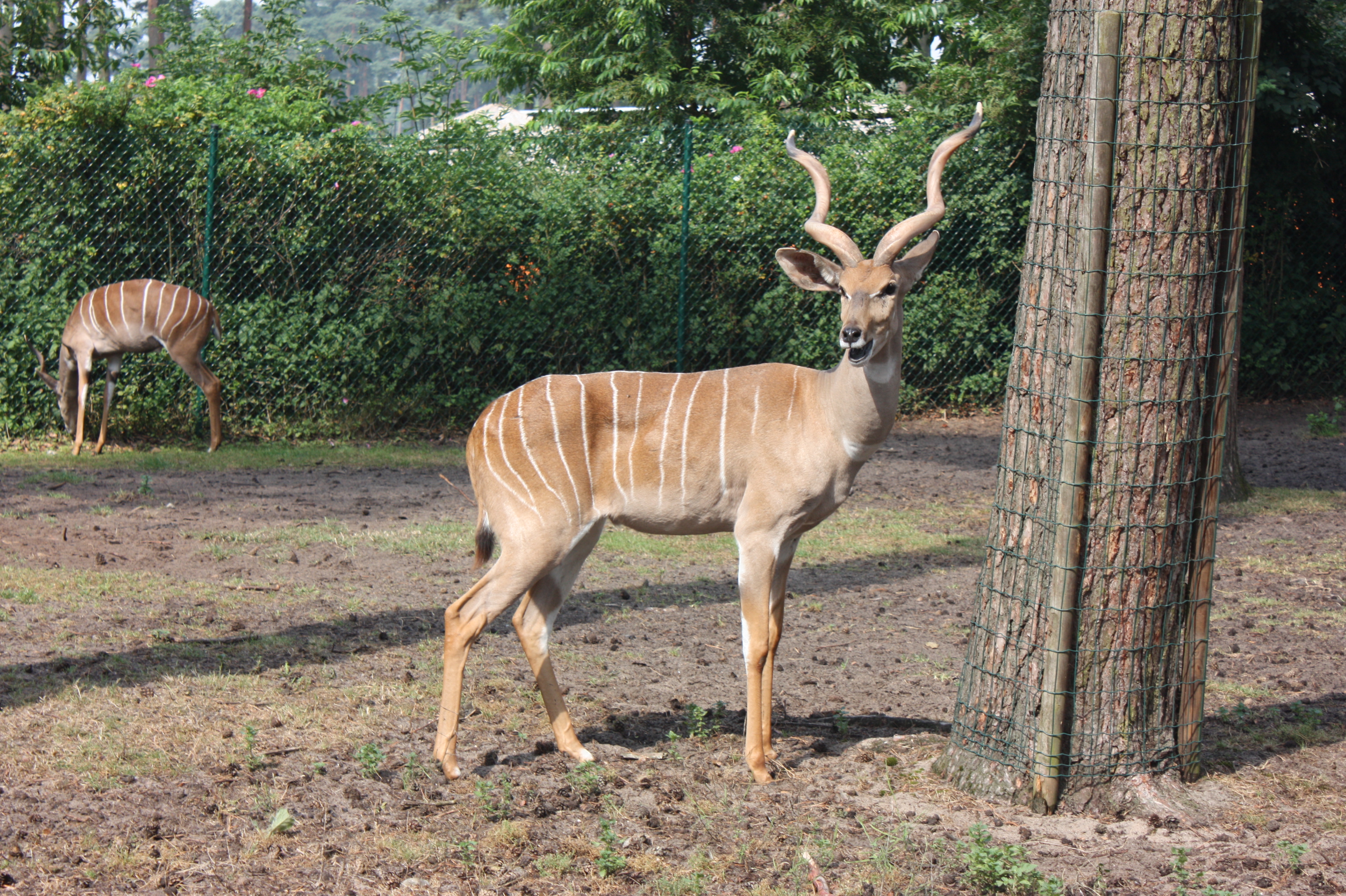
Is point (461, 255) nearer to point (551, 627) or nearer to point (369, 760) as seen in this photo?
point (551, 627)

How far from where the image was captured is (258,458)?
8.79 meters

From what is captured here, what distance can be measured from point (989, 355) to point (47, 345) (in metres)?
7.56

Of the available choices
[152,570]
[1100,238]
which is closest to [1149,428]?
[1100,238]

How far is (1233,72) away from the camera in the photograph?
335 centimetres

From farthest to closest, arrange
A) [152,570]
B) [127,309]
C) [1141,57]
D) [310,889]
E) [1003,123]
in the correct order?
1. [1003,123]
2. [127,309]
3. [152,570]
4. [1141,57]
5. [310,889]

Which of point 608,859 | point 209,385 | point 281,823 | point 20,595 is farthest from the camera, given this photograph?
point 209,385

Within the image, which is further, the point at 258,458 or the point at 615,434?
the point at 258,458

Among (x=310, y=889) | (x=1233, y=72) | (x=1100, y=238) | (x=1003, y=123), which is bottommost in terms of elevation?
(x=310, y=889)

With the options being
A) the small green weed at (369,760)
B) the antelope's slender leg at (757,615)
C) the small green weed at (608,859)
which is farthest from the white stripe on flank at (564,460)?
the small green weed at (608,859)

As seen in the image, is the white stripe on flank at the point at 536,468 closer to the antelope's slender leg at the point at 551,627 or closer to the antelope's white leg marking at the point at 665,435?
the antelope's slender leg at the point at 551,627

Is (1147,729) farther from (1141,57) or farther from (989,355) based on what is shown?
(989,355)

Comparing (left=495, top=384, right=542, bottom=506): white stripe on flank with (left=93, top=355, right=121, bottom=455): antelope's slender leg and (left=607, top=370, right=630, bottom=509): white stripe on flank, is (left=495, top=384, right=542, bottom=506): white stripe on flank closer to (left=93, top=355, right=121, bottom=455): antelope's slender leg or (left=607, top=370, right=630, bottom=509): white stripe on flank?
(left=607, top=370, right=630, bottom=509): white stripe on flank

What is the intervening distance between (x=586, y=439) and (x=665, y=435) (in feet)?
0.82

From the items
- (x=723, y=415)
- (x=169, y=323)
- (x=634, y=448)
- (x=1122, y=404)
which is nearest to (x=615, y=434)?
(x=634, y=448)
